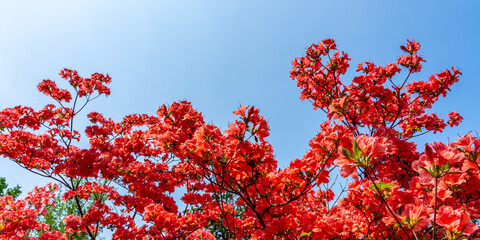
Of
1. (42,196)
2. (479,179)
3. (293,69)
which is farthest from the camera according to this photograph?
(42,196)

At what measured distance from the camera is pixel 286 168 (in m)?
3.31

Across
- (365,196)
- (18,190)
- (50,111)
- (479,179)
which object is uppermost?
(18,190)

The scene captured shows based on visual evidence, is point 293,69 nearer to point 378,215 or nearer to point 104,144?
point 378,215

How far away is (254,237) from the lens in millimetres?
3002

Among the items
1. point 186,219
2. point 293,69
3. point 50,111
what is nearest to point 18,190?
point 50,111

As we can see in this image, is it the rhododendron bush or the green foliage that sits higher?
the green foliage

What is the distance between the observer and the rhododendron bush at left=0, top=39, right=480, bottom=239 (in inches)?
63.4

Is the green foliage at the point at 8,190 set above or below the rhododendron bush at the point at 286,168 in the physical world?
above

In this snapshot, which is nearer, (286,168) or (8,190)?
(286,168)

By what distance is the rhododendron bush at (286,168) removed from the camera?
161 cm

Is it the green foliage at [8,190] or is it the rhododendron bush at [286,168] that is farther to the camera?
the green foliage at [8,190]

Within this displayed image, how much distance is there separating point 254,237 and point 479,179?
6.96ft

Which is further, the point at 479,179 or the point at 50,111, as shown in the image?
the point at 50,111

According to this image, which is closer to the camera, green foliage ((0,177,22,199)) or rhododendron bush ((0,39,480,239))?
rhododendron bush ((0,39,480,239))
